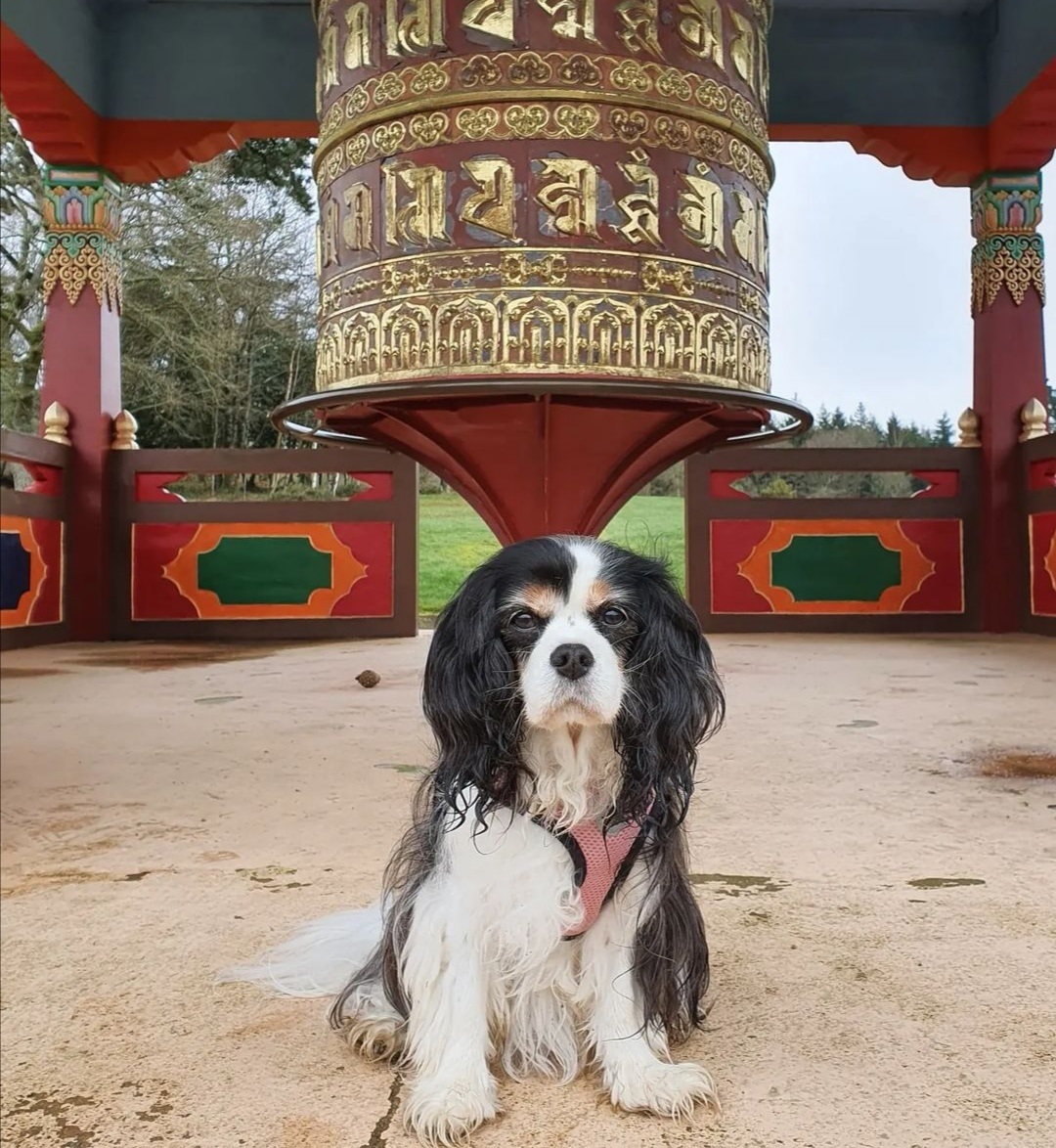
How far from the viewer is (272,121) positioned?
204 centimetres

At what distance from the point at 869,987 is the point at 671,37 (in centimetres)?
105

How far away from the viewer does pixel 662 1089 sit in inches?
22.1

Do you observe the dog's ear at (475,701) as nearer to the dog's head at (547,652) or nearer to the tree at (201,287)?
the dog's head at (547,652)

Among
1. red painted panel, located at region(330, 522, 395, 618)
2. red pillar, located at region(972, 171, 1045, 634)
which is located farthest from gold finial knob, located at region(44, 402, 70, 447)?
red pillar, located at region(972, 171, 1045, 634)

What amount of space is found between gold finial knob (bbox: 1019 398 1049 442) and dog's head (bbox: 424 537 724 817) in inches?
89.8

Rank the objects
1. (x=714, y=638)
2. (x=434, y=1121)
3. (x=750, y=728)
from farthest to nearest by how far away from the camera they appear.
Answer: (x=714, y=638) → (x=750, y=728) → (x=434, y=1121)

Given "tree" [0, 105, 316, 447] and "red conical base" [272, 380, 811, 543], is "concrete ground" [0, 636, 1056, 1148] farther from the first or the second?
"tree" [0, 105, 316, 447]

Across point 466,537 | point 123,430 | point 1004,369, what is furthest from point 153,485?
point 1004,369

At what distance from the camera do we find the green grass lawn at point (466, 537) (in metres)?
0.67

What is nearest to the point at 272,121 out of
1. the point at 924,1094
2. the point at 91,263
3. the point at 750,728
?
the point at 91,263

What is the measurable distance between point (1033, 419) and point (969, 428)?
549mm

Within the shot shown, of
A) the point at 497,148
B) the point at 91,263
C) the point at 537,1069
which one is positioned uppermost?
the point at 91,263

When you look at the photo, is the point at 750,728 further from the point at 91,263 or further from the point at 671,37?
the point at 91,263

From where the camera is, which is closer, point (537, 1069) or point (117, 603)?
point (537, 1069)
